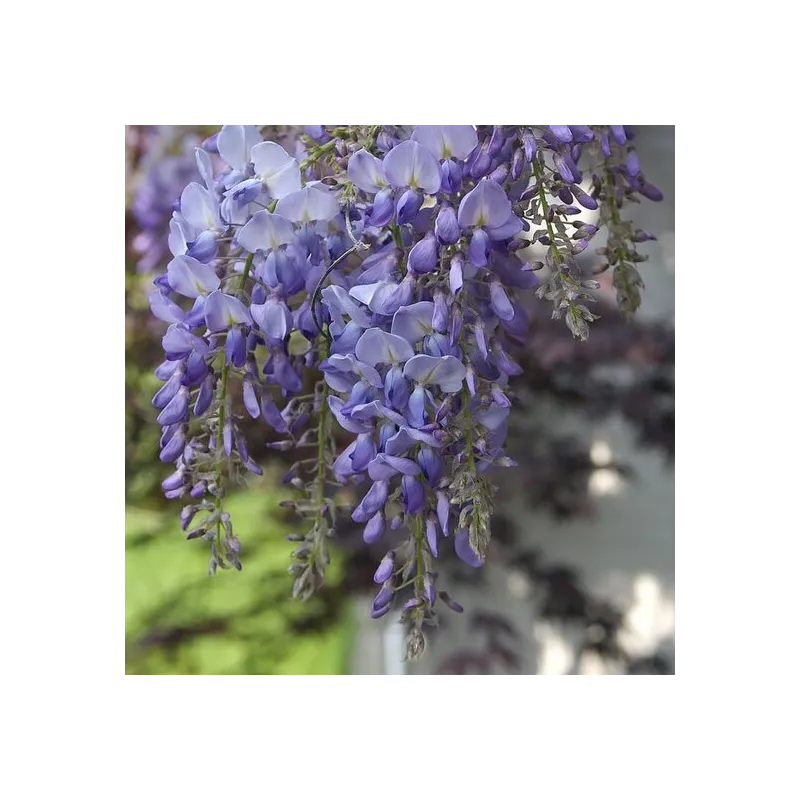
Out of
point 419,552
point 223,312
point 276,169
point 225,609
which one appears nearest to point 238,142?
point 276,169

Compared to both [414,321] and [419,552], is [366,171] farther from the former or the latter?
[419,552]

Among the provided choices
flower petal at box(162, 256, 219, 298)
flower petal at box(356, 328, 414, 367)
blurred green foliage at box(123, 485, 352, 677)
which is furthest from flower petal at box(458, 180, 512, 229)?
blurred green foliage at box(123, 485, 352, 677)

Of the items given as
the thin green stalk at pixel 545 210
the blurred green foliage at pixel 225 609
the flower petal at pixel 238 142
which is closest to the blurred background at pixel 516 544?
the blurred green foliage at pixel 225 609

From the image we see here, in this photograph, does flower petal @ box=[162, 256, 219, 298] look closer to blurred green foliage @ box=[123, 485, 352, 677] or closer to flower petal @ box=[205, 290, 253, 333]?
flower petal @ box=[205, 290, 253, 333]

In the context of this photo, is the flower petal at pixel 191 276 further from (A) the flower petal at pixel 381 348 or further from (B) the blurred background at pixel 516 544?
(B) the blurred background at pixel 516 544
